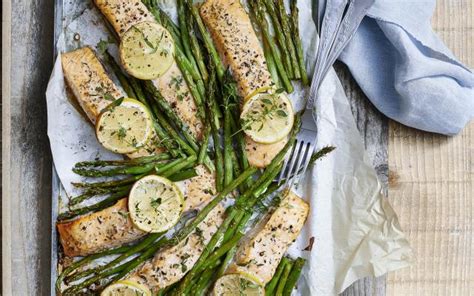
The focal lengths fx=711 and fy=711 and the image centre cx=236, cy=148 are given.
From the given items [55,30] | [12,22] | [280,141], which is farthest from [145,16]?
[280,141]

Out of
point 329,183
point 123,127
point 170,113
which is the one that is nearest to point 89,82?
point 123,127

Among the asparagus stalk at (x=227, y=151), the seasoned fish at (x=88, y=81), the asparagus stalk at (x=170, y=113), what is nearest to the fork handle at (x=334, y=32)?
the asparagus stalk at (x=227, y=151)

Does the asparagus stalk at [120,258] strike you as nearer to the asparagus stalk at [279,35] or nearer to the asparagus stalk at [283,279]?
the asparagus stalk at [283,279]

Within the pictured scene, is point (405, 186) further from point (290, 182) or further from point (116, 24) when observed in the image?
point (116, 24)

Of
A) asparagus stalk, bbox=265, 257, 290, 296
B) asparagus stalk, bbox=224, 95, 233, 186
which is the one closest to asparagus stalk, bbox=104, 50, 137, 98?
asparagus stalk, bbox=224, 95, 233, 186

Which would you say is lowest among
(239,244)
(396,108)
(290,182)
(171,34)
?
(239,244)

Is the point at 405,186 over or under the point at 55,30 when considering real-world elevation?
under

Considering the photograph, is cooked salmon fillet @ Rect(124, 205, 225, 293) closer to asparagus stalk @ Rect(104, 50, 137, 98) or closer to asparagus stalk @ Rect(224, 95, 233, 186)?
asparagus stalk @ Rect(224, 95, 233, 186)

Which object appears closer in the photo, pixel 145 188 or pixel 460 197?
pixel 145 188
